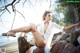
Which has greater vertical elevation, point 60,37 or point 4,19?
point 4,19

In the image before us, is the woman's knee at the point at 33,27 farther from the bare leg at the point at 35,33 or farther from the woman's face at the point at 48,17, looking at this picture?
the woman's face at the point at 48,17

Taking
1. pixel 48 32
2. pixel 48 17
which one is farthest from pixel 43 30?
pixel 48 17

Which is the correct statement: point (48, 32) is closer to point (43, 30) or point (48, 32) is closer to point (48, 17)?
point (43, 30)

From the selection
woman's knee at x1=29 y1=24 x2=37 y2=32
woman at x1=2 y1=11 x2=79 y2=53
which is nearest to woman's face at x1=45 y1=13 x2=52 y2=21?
woman at x1=2 y1=11 x2=79 y2=53

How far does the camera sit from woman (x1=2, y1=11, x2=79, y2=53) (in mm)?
3480

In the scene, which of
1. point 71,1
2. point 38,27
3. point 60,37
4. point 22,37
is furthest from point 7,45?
point 71,1

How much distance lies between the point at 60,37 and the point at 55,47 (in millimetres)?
163

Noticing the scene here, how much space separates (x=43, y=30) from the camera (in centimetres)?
359

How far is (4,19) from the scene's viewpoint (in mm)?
3461

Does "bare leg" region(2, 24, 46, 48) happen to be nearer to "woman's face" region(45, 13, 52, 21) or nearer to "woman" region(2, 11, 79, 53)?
"woman" region(2, 11, 79, 53)

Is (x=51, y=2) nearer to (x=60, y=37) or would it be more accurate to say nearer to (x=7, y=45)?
(x=60, y=37)

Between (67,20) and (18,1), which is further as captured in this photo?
(67,20)

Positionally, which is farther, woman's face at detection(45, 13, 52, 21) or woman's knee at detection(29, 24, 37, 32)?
woman's face at detection(45, 13, 52, 21)

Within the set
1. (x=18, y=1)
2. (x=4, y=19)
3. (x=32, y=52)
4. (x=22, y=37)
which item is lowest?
(x=32, y=52)
